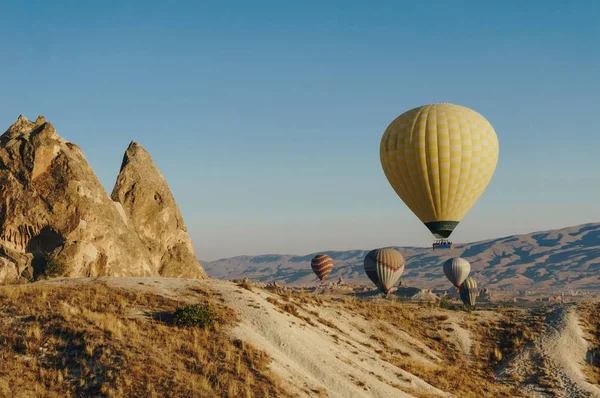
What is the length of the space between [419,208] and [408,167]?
4649 millimetres

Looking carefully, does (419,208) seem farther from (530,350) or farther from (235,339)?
(235,339)

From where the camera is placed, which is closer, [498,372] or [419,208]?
[498,372]

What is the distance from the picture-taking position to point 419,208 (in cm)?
6009

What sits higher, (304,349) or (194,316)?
(194,316)

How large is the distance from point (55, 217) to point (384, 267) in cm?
7034

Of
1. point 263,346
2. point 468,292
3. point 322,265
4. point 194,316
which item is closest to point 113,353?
point 194,316

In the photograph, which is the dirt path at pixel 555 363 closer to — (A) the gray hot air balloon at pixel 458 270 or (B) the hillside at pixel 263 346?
(B) the hillside at pixel 263 346

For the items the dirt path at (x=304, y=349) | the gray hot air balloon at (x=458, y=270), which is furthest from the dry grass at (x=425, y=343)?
the gray hot air balloon at (x=458, y=270)

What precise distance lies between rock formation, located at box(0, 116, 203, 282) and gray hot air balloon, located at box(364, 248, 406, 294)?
60.7 m

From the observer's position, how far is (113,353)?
28125mm

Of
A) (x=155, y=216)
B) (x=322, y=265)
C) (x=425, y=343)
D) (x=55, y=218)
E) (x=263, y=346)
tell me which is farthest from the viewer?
(x=322, y=265)

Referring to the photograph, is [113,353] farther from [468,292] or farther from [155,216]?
[468,292]

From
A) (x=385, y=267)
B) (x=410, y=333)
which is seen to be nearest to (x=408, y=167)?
(x=410, y=333)

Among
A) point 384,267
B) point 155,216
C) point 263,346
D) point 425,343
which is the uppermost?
point 155,216
